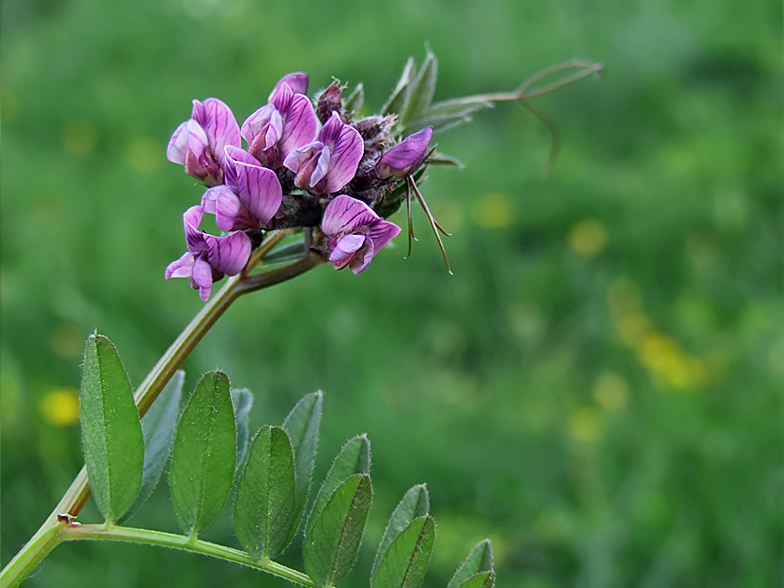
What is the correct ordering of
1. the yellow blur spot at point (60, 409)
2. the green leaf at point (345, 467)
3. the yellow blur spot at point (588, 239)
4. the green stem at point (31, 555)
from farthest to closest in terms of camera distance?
1. the yellow blur spot at point (588, 239)
2. the yellow blur spot at point (60, 409)
3. the green leaf at point (345, 467)
4. the green stem at point (31, 555)

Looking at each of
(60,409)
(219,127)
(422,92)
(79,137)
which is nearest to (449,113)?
(422,92)

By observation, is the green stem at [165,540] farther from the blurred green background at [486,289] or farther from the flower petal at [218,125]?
the blurred green background at [486,289]

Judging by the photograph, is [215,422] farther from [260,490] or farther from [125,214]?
[125,214]

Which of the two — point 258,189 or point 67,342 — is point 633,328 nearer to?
point 67,342

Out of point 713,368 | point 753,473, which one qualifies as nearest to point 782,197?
point 713,368

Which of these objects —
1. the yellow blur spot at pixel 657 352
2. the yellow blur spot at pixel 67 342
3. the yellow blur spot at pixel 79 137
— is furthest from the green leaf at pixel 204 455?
the yellow blur spot at pixel 79 137

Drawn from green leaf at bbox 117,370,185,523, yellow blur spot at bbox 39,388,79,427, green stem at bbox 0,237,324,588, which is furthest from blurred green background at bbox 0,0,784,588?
green stem at bbox 0,237,324,588
